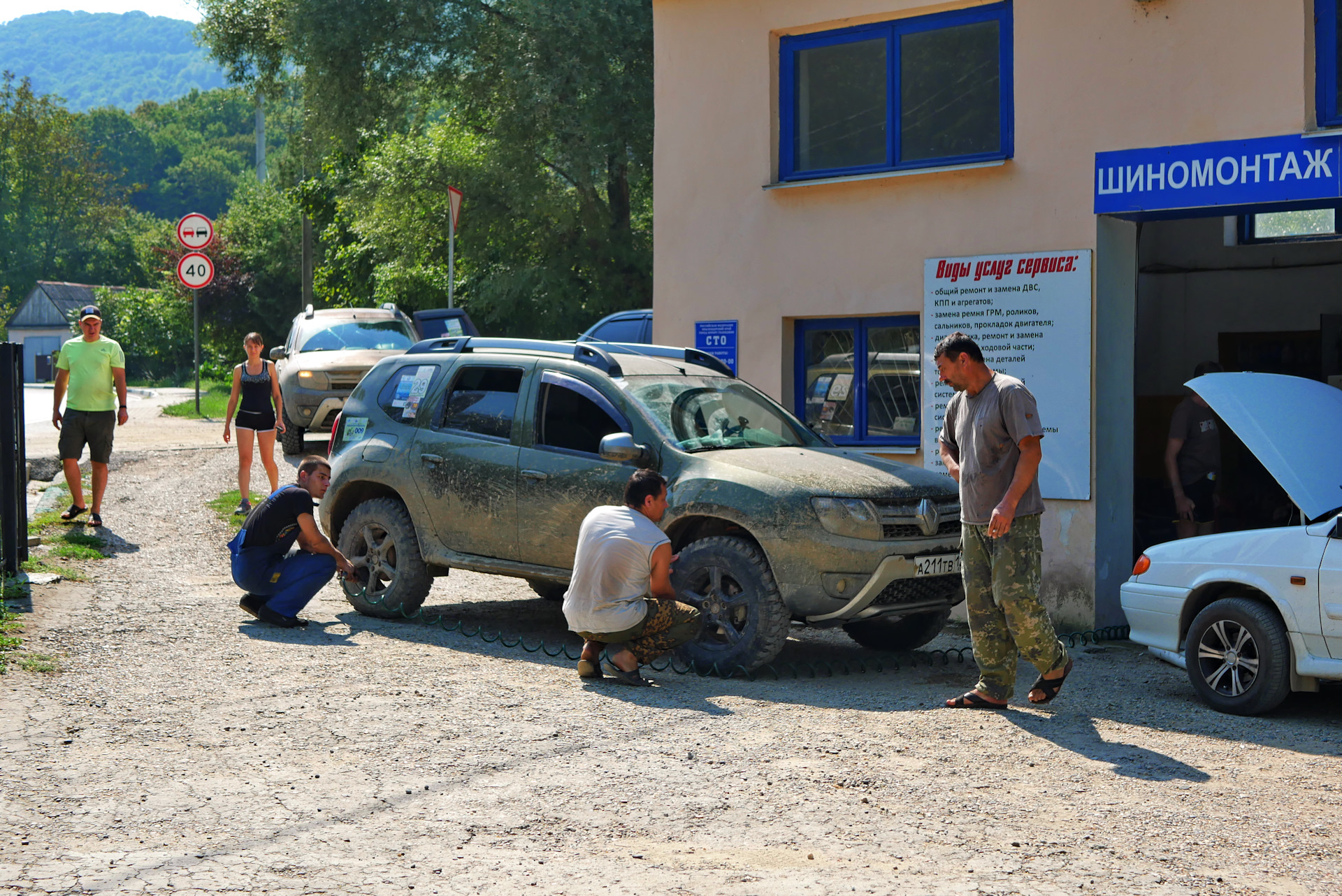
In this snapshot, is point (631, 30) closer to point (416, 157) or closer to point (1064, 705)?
point (416, 157)

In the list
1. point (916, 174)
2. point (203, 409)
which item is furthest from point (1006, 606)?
point (203, 409)

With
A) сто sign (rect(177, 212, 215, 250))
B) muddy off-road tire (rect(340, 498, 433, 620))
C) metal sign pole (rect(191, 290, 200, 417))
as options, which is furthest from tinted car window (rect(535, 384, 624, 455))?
сто sign (rect(177, 212, 215, 250))

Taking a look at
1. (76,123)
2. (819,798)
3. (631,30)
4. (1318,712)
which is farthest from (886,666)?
(76,123)

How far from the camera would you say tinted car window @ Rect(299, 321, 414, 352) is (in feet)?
62.6

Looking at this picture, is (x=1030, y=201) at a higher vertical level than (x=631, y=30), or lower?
lower

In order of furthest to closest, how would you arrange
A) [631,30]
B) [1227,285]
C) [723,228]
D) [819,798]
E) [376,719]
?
[631,30], [1227,285], [723,228], [376,719], [819,798]

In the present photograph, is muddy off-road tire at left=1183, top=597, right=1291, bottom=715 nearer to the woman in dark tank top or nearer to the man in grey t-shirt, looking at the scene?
the man in grey t-shirt

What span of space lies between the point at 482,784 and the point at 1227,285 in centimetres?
1071

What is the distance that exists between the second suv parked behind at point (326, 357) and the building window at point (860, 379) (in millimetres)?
6448

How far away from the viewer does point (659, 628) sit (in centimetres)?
782

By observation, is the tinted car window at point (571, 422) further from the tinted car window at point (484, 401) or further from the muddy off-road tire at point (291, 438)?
the muddy off-road tire at point (291, 438)

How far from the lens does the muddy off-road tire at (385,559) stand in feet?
31.4

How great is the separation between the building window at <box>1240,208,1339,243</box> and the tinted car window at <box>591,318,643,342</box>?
20.8 ft

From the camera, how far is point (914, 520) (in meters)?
8.10
